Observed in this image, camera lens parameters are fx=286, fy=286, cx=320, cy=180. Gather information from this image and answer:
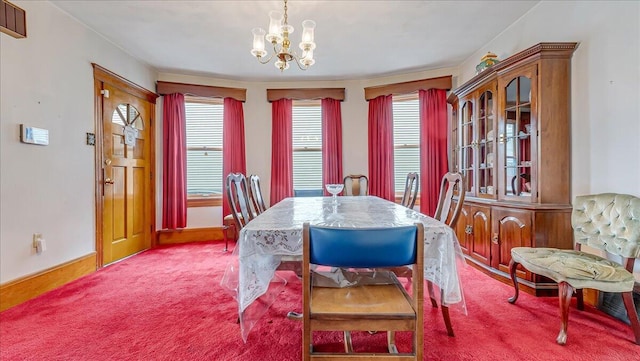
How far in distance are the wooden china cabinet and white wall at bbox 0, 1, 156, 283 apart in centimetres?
412

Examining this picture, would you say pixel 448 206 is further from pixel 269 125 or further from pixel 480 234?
pixel 269 125

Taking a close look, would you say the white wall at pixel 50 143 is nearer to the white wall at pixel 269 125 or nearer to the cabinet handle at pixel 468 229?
the white wall at pixel 269 125

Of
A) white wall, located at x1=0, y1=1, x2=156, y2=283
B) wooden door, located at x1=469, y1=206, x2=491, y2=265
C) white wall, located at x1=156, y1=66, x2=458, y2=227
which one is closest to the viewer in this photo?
white wall, located at x1=0, y1=1, x2=156, y2=283

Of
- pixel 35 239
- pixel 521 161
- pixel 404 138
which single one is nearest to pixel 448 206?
pixel 521 161

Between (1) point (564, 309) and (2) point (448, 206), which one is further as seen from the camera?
(2) point (448, 206)

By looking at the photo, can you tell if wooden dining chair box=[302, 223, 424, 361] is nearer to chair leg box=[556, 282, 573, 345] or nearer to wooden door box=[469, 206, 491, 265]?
chair leg box=[556, 282, 573, 345]

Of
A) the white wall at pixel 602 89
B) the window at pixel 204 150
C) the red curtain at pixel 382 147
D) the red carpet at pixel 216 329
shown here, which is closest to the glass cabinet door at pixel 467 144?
the white wall at pixel 602 89

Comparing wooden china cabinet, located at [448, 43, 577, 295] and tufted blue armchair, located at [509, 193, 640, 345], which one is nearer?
tufted blue armchair, located at [509, 193, 640, 345]

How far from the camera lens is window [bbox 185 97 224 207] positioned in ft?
14.8

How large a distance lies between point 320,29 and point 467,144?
2155 mm

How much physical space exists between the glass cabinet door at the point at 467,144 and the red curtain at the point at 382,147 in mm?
1106

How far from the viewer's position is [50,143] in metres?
2.58

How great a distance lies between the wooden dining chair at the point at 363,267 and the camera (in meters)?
1.02

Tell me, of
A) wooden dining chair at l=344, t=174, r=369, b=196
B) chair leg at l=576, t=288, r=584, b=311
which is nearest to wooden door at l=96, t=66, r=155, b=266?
wooden dining chair at l=344, t=174, r=369, b=196
